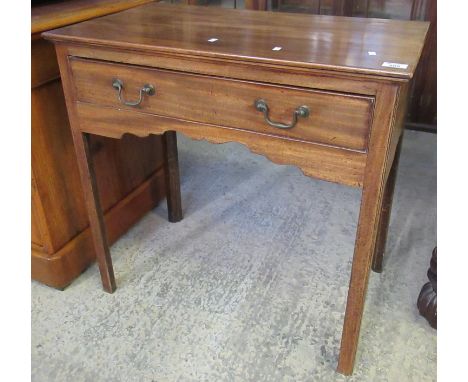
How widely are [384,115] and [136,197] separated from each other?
3.52 feet

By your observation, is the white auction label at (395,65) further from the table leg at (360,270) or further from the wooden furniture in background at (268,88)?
the table leg at (360,270)

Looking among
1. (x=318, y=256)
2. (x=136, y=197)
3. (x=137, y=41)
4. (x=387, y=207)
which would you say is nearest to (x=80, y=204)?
(x=136, y=197)

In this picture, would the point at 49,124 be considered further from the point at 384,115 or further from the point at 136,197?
the point at 384,115

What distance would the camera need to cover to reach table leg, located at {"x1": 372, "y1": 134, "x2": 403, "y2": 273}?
1.24 meters

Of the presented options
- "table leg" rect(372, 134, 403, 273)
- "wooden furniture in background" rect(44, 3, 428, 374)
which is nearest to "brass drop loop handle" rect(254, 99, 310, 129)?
"wooden furniture in background" rect(44, 3, 428, 374)

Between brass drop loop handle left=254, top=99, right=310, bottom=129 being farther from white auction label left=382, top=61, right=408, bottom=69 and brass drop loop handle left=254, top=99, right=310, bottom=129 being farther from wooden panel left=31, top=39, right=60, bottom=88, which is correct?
wooden panel left=31, top=39, right=60, bottom=88

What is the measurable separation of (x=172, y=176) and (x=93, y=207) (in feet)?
1.39

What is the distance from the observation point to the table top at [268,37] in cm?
84

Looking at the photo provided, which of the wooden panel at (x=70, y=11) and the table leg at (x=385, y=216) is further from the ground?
the wooden panel at (x=70, y=11)

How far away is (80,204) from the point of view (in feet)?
4.69

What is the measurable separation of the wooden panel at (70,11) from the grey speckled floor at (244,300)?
2.47 feet

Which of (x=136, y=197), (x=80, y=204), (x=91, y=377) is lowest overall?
(x=91, y=377)

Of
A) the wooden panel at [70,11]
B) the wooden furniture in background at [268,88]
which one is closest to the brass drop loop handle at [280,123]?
the wooden furniture in background at [268,88]

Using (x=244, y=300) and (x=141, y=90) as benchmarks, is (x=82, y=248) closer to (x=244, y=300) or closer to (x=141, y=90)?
(x=244, y=300)
